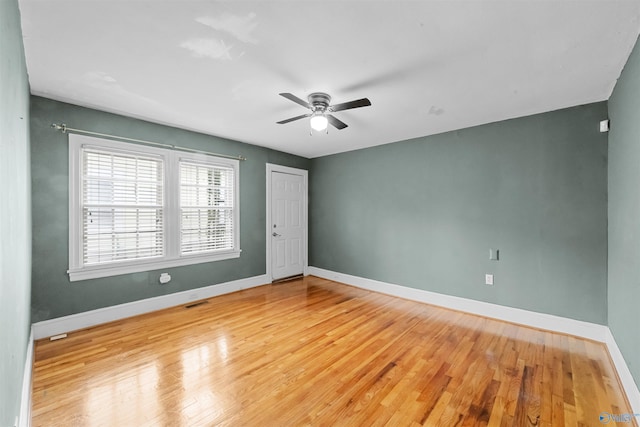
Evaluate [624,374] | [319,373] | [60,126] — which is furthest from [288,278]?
[624,374]

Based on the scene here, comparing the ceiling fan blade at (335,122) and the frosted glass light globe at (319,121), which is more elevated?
the ceiling fan blade at (335,122)

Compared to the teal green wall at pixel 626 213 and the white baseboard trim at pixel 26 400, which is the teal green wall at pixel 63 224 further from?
the teal green wall at pixel 626 213

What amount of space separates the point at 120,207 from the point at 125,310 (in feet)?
4.20

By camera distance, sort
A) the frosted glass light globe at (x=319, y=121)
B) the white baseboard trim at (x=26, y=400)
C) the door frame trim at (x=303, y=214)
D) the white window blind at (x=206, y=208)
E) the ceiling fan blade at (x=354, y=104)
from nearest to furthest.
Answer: the white baseboard trim at (x=26, y=400) → the ceiling fan blade at (x=354, y=104) → the frosted glass light globe at (x=319, y=121) → the white window blind at (x=206, y=208) → the door frame trim at (x=303, y=214)

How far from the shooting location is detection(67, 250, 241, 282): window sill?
307cm

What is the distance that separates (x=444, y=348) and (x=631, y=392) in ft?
4.08

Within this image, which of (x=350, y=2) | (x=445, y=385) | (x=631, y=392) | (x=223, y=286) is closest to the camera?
(x=350, y=2)

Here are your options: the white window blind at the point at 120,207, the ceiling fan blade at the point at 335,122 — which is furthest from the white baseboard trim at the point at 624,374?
the white window blind at the point at 120,207

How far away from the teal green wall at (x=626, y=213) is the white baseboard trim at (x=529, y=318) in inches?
4.8


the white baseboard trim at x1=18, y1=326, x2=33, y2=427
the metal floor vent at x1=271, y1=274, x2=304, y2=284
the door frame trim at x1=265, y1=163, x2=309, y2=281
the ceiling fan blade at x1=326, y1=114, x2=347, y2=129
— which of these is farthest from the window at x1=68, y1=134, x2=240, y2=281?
the ceiling fan blade at x1=326, y1=114, x2=347, y2=129

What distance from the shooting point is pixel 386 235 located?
455cm

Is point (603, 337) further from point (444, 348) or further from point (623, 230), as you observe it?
point (444, 348)

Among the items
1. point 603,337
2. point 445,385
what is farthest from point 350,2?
point 603,337

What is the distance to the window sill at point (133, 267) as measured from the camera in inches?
121
